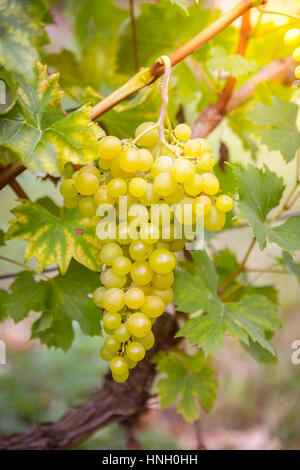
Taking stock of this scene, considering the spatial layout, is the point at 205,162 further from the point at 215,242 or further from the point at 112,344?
the point at 215,242

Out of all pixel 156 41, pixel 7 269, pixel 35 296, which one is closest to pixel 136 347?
pixel 35 296

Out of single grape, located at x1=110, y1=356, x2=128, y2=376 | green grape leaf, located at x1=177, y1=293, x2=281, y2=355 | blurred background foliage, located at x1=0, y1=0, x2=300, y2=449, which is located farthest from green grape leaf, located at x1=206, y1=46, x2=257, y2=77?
single grape, located at x1=110, y1=356, x2=128, y2=376

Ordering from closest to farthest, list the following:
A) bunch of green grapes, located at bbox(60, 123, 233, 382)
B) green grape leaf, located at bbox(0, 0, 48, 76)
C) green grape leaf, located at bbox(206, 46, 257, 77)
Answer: green grape leaf, located at bbox(0, 0, 48, 76), bunch of green grapes, located at bbox(60, 123, 233, 382), green grape leaf, located at bbox(206, 46, 257, 77)

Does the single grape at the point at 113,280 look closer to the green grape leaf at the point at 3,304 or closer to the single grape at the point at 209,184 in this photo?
the single grape at the point at 209,184

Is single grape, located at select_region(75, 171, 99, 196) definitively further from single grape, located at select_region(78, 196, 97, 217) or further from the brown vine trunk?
the brown vine trunk

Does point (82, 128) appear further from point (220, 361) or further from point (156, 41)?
point (220, 361)

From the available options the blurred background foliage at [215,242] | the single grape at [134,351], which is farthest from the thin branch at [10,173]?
the single grape at [134,351]
